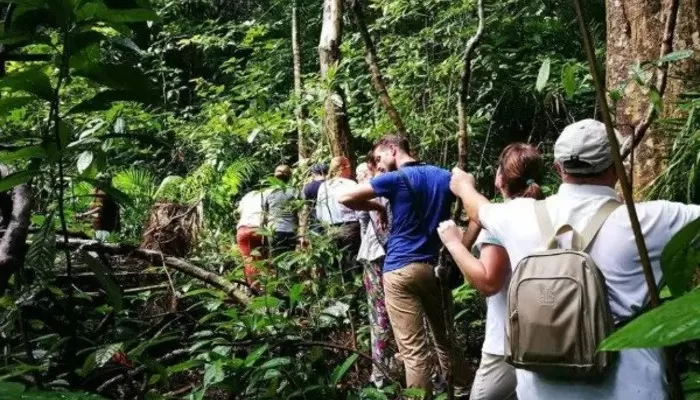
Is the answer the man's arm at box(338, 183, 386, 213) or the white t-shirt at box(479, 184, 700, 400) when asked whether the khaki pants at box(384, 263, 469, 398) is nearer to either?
the man's arm at box(338, 183, 386, 213)

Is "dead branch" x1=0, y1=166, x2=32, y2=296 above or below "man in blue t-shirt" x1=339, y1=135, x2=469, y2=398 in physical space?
above

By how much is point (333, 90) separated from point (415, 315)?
228 centimetres

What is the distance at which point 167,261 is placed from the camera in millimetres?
3676

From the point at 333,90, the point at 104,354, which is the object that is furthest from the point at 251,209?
the point at 104,354

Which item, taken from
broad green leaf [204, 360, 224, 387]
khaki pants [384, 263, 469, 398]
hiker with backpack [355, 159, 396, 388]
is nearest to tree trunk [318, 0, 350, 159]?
hiker with backpack [355, 159, 396, 388]

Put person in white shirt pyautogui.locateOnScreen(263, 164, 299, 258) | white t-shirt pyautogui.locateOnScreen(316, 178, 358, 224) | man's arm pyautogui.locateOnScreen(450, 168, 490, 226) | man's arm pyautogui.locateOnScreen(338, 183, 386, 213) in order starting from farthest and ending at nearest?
person in white shirt pyautogui.locateOnScreen(263, 164, 299, 258), white t-shirt pyautogui.locateOnScreen(316, 178, 358, 224), man's arm pyautogui.locateOnScreen(338, 183, 386, 213), man's arm pyautogui.locateOnScreen(450, 168, 490, 226)

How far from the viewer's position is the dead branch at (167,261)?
3.11m

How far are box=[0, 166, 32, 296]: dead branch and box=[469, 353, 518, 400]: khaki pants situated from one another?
1.96 meters

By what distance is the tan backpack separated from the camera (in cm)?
184

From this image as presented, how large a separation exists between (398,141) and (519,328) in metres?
2.36

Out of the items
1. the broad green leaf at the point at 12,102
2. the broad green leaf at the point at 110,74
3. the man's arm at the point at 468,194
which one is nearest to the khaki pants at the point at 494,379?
the man's arm at the point at 468,194

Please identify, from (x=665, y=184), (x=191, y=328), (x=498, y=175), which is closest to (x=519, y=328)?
(x=498, y=175)

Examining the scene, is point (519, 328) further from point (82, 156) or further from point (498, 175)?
point (82, 156)

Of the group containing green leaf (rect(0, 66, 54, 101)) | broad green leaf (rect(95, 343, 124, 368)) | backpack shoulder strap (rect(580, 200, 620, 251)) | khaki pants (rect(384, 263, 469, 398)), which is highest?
green leaf (rect(0, 66, 54, 101))
